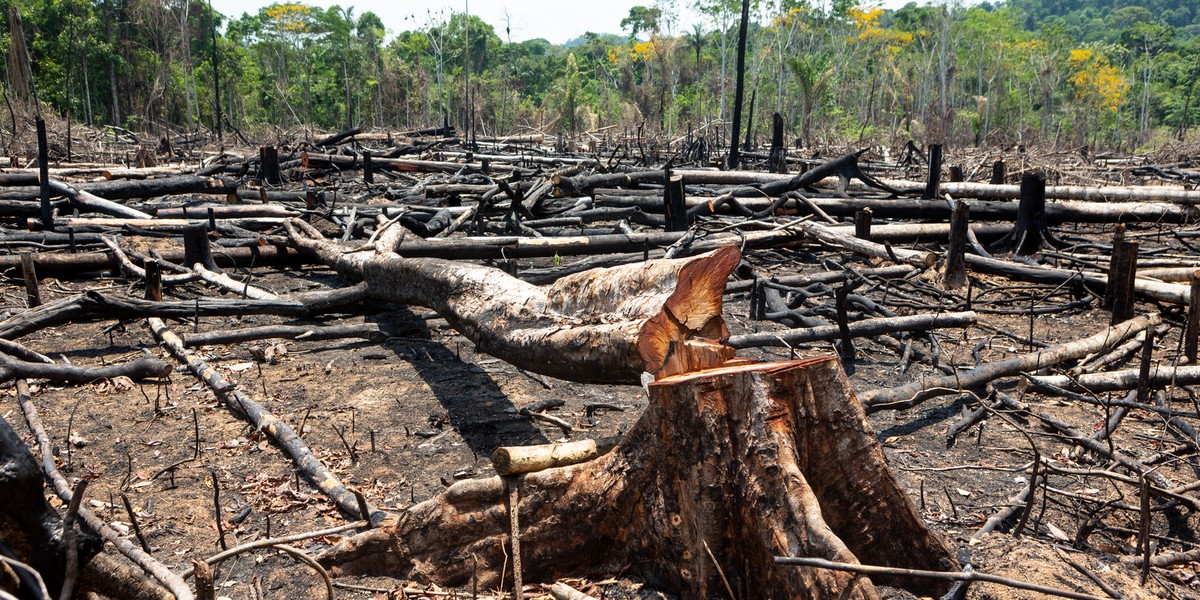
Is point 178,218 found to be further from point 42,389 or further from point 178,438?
point 178,438

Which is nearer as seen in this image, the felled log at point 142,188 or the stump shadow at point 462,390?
the stump shadow at point 462,390

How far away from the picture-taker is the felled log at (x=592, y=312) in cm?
307

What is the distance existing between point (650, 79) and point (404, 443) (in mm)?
44680

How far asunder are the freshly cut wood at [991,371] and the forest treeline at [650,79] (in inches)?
712

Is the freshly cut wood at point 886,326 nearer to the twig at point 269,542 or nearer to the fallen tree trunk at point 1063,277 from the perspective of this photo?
the fallen tree trunk at point 1063,277

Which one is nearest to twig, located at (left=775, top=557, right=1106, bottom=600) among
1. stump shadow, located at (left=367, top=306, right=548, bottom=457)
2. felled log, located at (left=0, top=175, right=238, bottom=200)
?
stump shadow, located at (left=367, top=306, right=548, bottom=457)

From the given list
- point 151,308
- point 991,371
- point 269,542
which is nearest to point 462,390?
point 151,308

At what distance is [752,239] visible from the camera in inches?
360

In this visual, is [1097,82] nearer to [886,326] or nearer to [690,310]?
[886,326]

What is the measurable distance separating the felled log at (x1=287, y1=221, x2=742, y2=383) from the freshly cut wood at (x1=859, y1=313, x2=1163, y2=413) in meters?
1.58

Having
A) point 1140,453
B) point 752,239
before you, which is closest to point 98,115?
point 752,239

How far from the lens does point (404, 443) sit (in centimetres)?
425

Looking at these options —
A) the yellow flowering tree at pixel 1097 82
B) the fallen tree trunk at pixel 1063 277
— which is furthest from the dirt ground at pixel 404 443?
the yellow flowering tree at pixel 1097 82

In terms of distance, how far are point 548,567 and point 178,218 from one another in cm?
1056
